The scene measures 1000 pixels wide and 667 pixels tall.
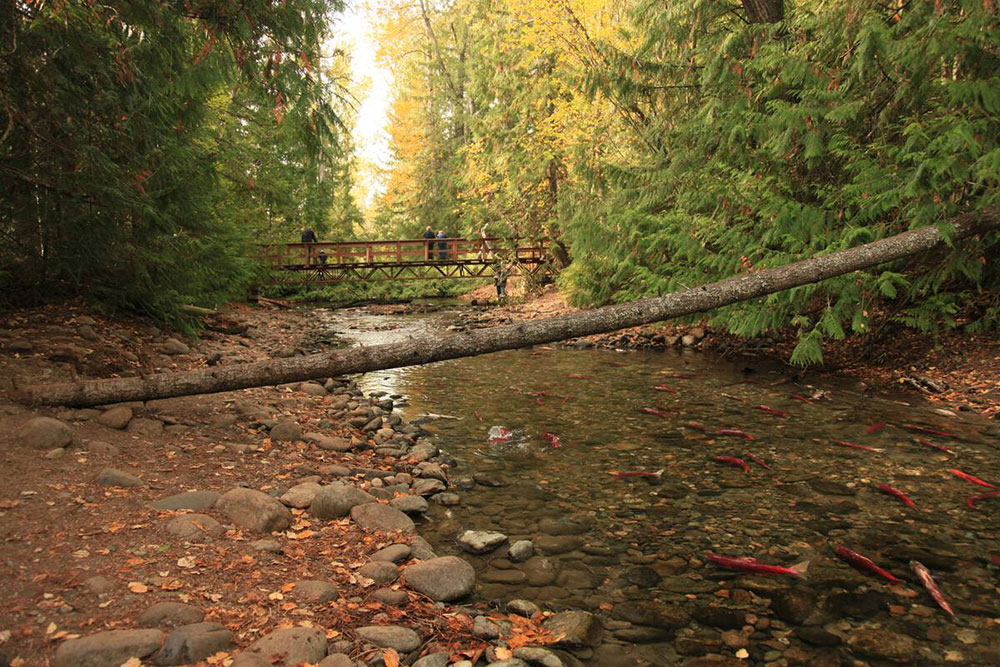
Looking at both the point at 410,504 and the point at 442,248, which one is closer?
the point at 410,504

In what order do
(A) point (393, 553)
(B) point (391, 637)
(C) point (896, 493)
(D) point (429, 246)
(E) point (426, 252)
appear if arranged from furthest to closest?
(D) point (429, 246) → (E) point (426, 252) → (C) point (896, 493) → (A) point (393, 553) → (B) point (391, 637)

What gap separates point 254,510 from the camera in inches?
A: 136

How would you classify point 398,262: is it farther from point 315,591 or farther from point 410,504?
point 315,591

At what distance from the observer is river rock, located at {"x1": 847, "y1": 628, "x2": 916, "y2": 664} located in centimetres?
259

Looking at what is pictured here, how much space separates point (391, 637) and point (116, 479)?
7.25 ft

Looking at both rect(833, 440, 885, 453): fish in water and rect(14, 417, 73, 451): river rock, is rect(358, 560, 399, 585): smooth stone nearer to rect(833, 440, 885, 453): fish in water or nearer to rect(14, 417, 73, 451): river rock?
rect(14, 417, 73, 451): river rock

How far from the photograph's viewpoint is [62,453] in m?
3.77

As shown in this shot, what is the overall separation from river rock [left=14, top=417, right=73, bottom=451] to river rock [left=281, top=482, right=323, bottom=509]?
1.54 metres

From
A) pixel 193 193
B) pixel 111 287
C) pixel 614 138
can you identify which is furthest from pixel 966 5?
pixel 111 287

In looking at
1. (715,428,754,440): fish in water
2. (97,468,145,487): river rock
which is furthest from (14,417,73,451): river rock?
(715,428,754,440): fish in water

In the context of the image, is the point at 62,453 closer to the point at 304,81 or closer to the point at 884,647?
the point at 304,81

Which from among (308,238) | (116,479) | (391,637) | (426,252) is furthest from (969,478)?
(308,238)

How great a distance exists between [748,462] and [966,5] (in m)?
4.82

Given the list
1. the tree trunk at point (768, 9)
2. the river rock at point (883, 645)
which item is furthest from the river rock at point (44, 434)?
the tree trunk at point (768, 9)
